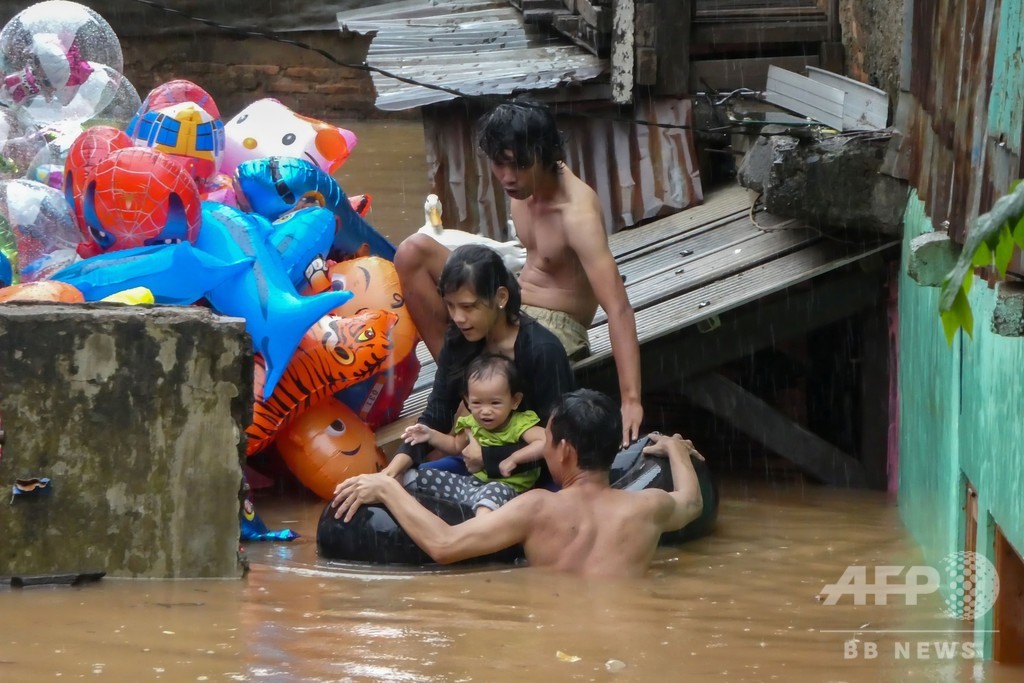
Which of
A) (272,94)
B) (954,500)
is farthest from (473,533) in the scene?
(272,94)

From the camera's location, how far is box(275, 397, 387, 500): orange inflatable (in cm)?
566

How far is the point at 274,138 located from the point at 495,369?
7.78 ft

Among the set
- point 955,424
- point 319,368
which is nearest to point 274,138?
point 319,368

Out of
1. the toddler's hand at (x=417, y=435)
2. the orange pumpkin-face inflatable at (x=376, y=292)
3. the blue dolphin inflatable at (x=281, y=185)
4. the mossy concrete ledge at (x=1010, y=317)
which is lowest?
the toddler's hand at (x=417, y=435)

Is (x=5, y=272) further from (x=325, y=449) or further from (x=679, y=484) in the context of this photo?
(x=679, y=484)

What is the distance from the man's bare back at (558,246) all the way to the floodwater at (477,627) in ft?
4.01

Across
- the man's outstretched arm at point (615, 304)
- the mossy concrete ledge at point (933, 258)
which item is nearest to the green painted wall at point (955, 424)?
the mossy concrete ledge at point (933, 258)

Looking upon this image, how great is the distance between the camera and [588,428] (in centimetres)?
455

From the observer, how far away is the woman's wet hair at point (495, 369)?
193 inches

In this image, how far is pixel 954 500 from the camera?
4.38 metres

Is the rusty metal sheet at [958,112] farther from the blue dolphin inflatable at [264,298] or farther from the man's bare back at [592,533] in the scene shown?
the blue dolphin inflatable at [264,298]

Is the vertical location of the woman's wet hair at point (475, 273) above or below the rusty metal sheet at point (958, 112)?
below

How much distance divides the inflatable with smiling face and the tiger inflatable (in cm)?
134

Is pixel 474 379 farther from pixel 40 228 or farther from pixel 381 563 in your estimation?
pixel 40 228
